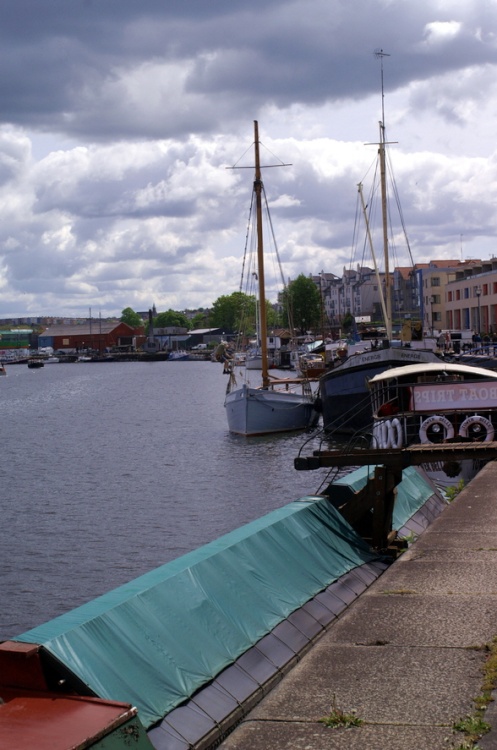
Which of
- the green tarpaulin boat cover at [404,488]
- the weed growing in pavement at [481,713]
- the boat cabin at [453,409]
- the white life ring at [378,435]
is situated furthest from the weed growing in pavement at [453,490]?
the weed growing in pavement at [481,713]

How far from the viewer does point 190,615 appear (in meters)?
10.7

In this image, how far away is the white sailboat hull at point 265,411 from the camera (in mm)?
49250

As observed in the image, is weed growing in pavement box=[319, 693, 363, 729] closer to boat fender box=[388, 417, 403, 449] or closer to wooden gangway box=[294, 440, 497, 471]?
wooden gangway box=[294, 440, 497, 471]

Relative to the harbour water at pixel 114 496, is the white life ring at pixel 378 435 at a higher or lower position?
higher

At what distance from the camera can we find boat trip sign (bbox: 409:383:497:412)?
2097 cm

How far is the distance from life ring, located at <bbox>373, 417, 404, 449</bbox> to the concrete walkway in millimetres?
9323

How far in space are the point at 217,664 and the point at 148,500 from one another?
835 inches

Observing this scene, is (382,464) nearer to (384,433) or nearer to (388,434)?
(388,434)

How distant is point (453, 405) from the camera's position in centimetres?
2125

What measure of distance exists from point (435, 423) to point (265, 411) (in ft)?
92.9

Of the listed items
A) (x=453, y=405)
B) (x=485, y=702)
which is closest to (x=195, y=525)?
(x=453, y=405)

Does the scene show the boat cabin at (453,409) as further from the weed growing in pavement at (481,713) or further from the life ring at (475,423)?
the weed growing in pavement at (481,713)

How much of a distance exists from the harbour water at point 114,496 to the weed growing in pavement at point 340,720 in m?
10.3

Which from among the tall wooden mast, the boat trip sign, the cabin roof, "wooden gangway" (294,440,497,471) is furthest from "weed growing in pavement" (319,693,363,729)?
the tall wooden mast
